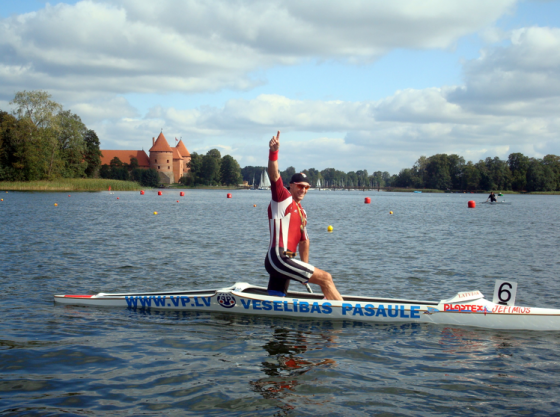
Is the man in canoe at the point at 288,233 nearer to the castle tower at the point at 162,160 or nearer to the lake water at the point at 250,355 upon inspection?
the lake water at the point at 250,355

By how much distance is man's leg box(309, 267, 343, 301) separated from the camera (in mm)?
7344

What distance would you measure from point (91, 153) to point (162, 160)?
Answer: 4385cm

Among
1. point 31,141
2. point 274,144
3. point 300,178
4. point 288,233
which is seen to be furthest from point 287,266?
point 31,141

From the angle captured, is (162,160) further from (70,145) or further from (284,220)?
(284,220)

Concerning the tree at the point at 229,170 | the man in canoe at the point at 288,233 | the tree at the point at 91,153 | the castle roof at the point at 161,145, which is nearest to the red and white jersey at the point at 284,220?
the man in canoe at the point at 288,233

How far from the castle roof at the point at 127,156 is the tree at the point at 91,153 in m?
46.2

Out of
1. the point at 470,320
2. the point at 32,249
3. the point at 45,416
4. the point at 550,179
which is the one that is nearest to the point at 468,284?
the point at 470,320

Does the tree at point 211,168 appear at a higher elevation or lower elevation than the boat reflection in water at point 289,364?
higher

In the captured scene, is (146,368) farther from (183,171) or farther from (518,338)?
(183,171)

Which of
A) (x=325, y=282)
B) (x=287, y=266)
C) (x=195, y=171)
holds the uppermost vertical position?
(x=195, y=171)

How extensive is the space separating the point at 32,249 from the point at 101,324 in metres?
9.60

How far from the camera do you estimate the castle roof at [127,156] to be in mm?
148750

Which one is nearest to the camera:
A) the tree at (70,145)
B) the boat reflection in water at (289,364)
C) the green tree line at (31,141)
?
the boat reflection in water at (289,364)

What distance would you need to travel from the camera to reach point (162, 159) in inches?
5635
